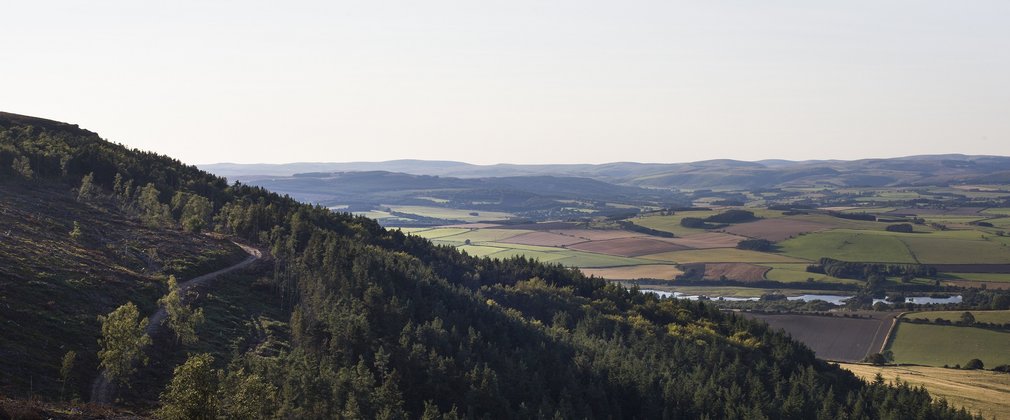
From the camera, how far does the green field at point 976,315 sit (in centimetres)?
17916

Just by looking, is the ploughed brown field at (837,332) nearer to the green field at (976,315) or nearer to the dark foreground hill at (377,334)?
the green field at (976,315)

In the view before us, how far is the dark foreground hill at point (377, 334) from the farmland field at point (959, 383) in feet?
42.6

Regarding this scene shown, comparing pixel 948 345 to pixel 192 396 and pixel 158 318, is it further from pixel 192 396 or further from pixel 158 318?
pixel 192 396

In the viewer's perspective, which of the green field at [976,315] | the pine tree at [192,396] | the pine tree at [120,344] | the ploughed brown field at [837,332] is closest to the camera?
the pine tree at [192,396]

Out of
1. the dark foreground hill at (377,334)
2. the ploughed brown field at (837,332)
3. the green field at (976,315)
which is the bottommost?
the ploughed brown field at (837,332)

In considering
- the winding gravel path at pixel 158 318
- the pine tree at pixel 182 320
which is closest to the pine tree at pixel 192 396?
the winding gravel path at pixel 158 318

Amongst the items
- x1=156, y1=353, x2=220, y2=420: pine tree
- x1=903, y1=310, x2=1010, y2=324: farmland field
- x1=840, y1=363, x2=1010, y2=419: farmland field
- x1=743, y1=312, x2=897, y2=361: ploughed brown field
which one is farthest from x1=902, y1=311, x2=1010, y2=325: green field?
x1=156, y1=353, x2=220, y2=420: pine tree

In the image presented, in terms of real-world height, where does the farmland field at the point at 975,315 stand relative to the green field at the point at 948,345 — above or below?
above

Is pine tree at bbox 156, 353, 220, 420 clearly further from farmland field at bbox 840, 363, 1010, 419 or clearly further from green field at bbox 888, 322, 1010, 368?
green field at bbox 888, 322, 1010, 368

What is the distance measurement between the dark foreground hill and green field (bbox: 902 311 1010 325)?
65339 mm

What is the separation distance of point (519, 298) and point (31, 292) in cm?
7684

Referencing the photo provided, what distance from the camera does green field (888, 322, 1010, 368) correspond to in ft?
515

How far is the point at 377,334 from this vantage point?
93812mm

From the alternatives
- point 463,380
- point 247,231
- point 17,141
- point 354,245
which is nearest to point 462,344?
point 463,380
